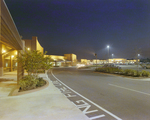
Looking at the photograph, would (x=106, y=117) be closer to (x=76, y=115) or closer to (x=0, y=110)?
(x=76, y=115)

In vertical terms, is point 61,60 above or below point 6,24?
below

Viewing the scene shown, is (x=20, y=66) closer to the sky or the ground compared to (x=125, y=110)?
closer to the sky

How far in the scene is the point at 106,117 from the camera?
3969 millimetres

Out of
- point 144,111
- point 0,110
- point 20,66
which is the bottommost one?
point 144,111

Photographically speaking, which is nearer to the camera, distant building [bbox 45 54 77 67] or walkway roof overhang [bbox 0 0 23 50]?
walkway roof overhang [bbox 0 0 23 50]

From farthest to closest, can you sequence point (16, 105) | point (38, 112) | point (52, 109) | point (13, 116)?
point (16, 105)
point (52, 109)
point (38, 112)
point (13, 116)

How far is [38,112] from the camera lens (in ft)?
13.5

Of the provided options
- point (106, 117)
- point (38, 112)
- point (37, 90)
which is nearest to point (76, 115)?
point (106, 117)

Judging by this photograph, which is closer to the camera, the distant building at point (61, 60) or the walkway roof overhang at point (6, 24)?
the walkway roof overhang at point (6, 24)

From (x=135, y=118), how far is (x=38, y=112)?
12.1 feet

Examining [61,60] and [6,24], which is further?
[61,60]

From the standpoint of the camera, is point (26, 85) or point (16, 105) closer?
point (16, 105)

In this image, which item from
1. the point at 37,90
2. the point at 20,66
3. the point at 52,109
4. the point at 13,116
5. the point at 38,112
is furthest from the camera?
the point at 20,66

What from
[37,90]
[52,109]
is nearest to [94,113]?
[52,109]
